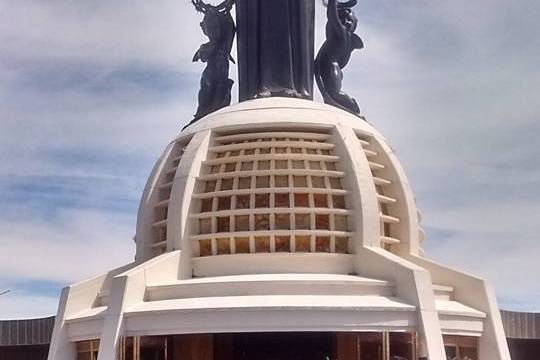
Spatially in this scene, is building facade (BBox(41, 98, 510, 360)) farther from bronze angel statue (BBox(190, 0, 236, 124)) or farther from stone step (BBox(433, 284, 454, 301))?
bronze angel statue (BBox(190, 0, 236, 124))

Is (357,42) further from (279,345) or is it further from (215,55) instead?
(279,345)

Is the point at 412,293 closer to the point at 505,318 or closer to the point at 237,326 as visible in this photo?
the point at 237,326

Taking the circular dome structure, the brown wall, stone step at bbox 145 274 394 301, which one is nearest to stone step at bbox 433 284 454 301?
the circular dome structure

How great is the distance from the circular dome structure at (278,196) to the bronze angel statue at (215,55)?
7.26 metres

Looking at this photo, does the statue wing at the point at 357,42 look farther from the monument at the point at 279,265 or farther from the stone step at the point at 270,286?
the stone step at the point at 270,286

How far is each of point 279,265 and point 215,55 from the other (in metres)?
15.3

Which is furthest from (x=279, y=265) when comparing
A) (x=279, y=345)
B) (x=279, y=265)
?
(x=279, y=345)

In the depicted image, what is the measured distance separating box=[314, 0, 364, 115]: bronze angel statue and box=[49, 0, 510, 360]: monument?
18.7 feet

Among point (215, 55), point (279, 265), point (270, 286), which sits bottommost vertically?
point (270, 286)

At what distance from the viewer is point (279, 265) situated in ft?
108

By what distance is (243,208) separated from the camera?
33906 millimetres

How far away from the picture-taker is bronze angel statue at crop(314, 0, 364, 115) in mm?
44469

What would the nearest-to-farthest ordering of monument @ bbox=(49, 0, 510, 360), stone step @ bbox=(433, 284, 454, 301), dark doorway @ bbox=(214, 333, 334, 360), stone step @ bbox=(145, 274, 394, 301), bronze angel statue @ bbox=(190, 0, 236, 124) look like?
1. monument @ bbox=(49, 0, 510, 360)
2. stone step @ bbox=(145, 274, 394, 301)
3. dark doorway @ bbox=(214, 333, 334, 360)
4. stone step @ bbox=(433, 284, 454, 301)
5. bronze angel statue @ bbox=(190, 0, 236, 124)

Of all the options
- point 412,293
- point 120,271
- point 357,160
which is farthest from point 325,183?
point 120,271
